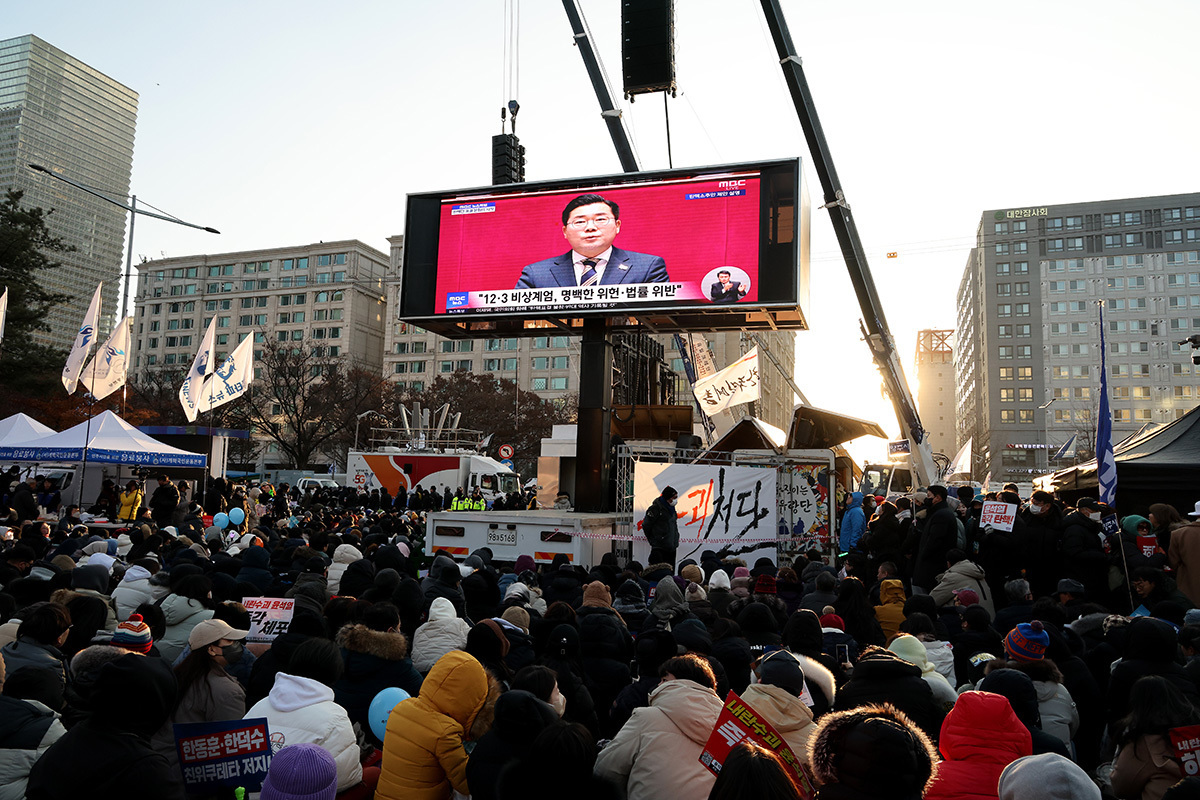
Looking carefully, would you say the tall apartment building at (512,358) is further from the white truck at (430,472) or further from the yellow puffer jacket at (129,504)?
the yellow puffer jacket at (129,504)

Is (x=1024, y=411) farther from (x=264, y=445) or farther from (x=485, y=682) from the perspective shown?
(x=485, y=682)

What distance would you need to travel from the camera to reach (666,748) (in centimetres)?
376

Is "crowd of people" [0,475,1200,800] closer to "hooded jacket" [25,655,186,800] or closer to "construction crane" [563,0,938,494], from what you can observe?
"hooded jacket" [25,655,186,800]

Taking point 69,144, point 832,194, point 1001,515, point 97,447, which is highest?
point 69,144

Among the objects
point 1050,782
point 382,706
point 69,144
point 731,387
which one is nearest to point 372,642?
point 382,706

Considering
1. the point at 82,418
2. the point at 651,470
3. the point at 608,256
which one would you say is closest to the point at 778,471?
the point at 651,470

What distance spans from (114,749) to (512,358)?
93918 mm

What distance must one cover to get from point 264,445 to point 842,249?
267 feet

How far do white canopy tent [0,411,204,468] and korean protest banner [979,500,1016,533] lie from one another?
18993 millimetres

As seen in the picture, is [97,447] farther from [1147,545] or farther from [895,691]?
[1147,545]

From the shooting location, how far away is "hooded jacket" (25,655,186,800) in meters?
2.96

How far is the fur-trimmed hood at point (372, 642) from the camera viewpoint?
5.07 meters

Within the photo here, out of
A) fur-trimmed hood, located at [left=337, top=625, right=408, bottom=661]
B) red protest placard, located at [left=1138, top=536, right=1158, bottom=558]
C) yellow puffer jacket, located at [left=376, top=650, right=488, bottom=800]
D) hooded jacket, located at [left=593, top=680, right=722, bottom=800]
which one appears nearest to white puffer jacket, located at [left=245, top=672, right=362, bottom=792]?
yellow puffer jacket, located at [left=376, top=650, right=488, bottom=800]

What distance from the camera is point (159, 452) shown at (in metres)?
21.0
